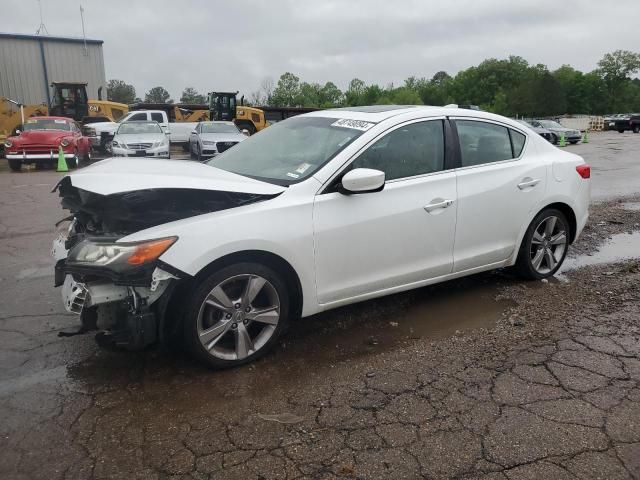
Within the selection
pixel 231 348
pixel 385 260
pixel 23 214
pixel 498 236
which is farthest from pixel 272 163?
pixel 23 214

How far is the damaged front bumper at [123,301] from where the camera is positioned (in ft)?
10.0

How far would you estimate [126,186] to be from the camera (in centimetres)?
322

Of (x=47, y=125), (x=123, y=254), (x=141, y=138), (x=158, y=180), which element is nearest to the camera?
(x=123, y=254)

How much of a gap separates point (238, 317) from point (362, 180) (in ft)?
3.90

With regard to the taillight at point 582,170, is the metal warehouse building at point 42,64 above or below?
above

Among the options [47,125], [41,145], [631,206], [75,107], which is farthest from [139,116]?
[631,206]

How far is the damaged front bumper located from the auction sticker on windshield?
5.76 ft

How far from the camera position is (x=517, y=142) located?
4.79 metres

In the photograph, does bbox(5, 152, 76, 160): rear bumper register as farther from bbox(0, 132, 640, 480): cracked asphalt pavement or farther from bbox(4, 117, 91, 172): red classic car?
bbox(0, 132, 640, 480): cracked asphalt pavement

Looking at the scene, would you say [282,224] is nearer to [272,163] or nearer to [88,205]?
[272,163]

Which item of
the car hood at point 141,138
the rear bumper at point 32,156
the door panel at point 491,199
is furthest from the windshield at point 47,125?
the door panel at point 491,199

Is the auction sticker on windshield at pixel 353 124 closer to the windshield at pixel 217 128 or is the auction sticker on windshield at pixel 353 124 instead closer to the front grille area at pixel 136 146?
the front grille area at pixel 136 146

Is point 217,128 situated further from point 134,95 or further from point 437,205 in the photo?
point 134,95

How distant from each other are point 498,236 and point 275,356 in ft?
7.13
